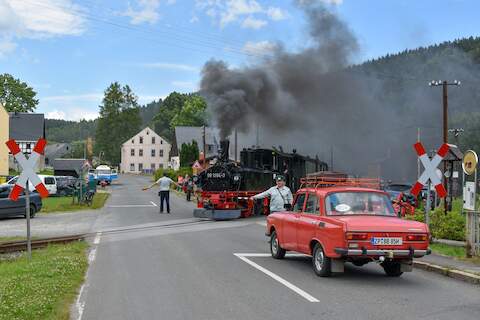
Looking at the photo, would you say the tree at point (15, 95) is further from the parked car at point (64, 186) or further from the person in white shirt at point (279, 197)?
the person in white shirt at point (279, 197)

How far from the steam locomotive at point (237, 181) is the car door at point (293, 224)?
1192cm

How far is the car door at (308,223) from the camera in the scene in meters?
10.0

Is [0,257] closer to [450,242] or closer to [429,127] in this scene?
[450,242]

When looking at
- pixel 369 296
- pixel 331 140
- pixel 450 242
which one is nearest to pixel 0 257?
pixel 369 296

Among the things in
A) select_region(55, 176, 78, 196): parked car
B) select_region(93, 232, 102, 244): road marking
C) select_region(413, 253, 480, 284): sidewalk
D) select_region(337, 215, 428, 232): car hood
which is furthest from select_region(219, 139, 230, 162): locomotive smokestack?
select_region(55, 176, 78, 196): parked car

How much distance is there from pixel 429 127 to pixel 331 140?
760 inches

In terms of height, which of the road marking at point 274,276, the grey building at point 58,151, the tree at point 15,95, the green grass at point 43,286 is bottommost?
the road marking at point 274,276

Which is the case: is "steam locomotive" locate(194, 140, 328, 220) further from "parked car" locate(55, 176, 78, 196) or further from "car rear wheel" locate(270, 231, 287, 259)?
"parked car" locate(55, 176, 78, 196)

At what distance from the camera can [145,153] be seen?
12650cm

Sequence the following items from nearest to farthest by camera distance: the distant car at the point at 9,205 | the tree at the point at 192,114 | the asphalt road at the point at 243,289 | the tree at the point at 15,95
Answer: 1. the asphalt road at the point at 243,289
2. the distant car at the point at 9,205
3. the tree at the point at 15,95
4. the tree at the point at 192,114

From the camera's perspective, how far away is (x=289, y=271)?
1044cm

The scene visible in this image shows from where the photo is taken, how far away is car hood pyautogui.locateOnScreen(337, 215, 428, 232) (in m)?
8.99

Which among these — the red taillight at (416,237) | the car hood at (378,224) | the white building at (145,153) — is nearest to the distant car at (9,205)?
the car hood at (378,224)

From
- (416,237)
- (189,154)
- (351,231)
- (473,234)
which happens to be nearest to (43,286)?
(351,231)
